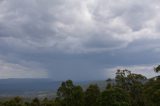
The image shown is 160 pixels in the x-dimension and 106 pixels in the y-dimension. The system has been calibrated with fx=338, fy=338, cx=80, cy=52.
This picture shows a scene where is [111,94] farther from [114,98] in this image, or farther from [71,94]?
[71,94]

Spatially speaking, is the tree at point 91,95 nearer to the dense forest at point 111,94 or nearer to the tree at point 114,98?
the dense forest at point 111,94

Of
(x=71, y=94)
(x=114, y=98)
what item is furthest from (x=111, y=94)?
(x=71, y=94)

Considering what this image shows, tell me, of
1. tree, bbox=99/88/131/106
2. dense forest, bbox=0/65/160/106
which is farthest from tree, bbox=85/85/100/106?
tree, bbox=99/88/131/106

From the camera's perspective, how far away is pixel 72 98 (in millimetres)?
81125

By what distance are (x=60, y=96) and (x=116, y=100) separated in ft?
66.0

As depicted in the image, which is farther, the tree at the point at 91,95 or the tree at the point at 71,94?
the tree at the point at 91,95

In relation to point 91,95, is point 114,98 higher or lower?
lower

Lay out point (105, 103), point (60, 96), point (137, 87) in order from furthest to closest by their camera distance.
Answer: point (60, 96)
point (137, 87)
point (105, 103)

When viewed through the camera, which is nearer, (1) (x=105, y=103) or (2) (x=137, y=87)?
(1) (x=105, y=103)

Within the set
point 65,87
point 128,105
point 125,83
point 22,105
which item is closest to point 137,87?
point 125,83

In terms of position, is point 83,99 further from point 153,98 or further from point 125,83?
point 153,98

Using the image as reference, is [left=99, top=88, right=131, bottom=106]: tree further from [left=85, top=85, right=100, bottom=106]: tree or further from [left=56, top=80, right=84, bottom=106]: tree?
[left=85, top=85, right=100, bottom=106]: tree

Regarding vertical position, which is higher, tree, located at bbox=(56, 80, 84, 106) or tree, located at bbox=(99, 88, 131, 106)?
tree, located at bbox=(56, 80, 84, 106)

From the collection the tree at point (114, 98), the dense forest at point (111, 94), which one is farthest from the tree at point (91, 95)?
the tree at point (114, 98)
